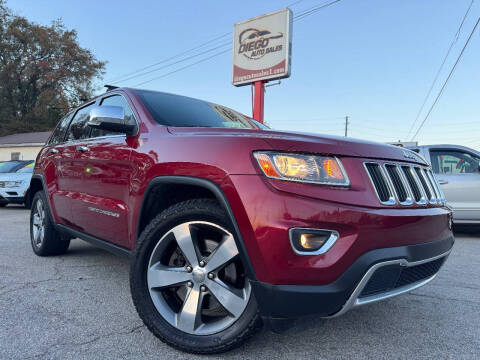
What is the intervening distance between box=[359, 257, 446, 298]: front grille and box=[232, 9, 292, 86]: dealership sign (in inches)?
549

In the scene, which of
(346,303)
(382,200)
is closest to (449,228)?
(382,200)

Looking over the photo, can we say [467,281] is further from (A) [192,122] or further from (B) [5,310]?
(B) [5,310]

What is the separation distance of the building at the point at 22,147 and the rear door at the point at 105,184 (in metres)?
26.9

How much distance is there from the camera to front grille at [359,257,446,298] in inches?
68.1

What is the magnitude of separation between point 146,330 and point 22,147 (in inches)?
1204

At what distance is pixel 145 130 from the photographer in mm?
2510

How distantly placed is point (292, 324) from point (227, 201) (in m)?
0.63

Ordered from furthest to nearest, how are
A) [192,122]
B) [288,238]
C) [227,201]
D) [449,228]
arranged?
1. [192,122]
2. [449,228]
3. [227,201]
4. [288,238]

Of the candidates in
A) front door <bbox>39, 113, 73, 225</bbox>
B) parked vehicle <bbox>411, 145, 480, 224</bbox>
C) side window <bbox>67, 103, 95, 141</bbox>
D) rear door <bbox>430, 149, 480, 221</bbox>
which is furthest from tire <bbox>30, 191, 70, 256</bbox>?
rear door <bbox>430, 149, 480, 221</bbox>

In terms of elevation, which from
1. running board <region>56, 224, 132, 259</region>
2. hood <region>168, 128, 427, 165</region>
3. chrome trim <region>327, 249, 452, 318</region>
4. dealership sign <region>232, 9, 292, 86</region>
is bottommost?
running board <region>56, 224, 132, 259</region>

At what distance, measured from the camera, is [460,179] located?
247 inches

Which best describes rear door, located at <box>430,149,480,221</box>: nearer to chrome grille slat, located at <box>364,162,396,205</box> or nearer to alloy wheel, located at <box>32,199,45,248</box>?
chrome grille slat, located at <box>364,162,396,205</box>

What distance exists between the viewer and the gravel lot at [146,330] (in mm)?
1981

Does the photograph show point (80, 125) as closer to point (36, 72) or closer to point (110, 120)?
point (110, 120)
